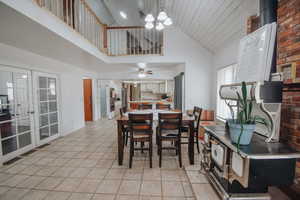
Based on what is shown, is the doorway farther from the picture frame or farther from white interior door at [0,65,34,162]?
the picture frame

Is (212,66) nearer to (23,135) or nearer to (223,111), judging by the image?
(223,111)

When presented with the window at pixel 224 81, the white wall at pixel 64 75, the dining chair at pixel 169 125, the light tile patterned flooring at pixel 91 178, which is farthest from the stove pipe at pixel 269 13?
the white wall at pixel 64 75

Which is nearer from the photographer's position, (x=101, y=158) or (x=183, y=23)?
(x=101, y=158)

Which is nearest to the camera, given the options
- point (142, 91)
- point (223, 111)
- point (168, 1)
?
point (168, 1)

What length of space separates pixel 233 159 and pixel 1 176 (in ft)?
11.4

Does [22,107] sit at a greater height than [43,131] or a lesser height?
greater

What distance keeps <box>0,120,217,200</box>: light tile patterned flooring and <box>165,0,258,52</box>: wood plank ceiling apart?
2.82m

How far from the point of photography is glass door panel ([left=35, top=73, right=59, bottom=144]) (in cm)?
353

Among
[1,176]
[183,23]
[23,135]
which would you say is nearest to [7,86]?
[23,135]

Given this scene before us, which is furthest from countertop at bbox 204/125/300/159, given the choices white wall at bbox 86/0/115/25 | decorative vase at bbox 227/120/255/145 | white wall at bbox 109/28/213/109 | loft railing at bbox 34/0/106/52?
white wall at bbox 86/0/115/25

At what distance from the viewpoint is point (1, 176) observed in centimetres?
223

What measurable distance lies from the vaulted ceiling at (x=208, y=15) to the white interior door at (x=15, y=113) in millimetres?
3633

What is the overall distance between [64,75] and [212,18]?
4393mm

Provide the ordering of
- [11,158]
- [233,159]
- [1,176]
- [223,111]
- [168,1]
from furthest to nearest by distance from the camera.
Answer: [223,111], [168,1], [11,158], [1,176], [233,159]
